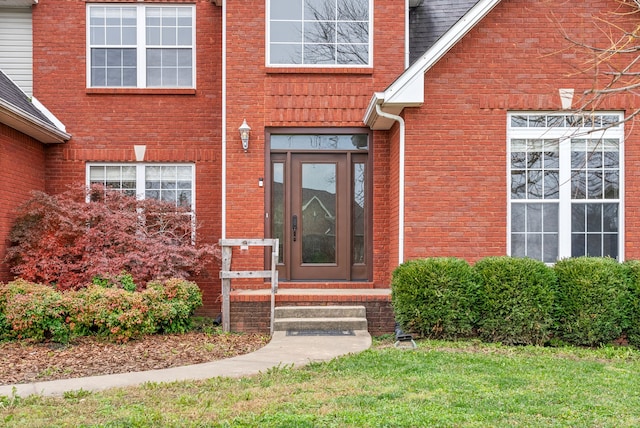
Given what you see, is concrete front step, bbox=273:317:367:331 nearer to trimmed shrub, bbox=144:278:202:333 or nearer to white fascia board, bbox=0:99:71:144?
trimmed shrub, bbox=144:278:202:333

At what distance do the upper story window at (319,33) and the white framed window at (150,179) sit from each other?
303 cm

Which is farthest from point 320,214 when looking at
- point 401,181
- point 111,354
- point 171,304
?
point 111,354

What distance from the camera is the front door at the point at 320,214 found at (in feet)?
35.1

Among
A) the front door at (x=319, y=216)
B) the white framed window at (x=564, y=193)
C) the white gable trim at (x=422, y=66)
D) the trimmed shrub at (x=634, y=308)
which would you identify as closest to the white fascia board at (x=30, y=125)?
the front door at (x=319, y=216)

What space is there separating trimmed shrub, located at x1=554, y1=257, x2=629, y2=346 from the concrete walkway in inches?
108

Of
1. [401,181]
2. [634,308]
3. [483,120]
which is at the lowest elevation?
[634,308]

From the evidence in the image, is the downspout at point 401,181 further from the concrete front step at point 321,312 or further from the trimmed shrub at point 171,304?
the trimmed shrub at point 171,304

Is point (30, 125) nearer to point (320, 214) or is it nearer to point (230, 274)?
point (230, 274)

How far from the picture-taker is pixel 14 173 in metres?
10.5

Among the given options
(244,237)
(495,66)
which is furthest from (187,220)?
(495,66)

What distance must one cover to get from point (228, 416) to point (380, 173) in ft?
21.6

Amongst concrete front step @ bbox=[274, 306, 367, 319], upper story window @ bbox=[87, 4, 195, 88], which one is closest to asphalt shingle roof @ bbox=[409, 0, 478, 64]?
upper story window @ bbox=[87, 4, 195, 88]

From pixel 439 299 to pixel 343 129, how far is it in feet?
12.7

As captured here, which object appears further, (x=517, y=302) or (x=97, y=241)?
(x=97, y=241)
